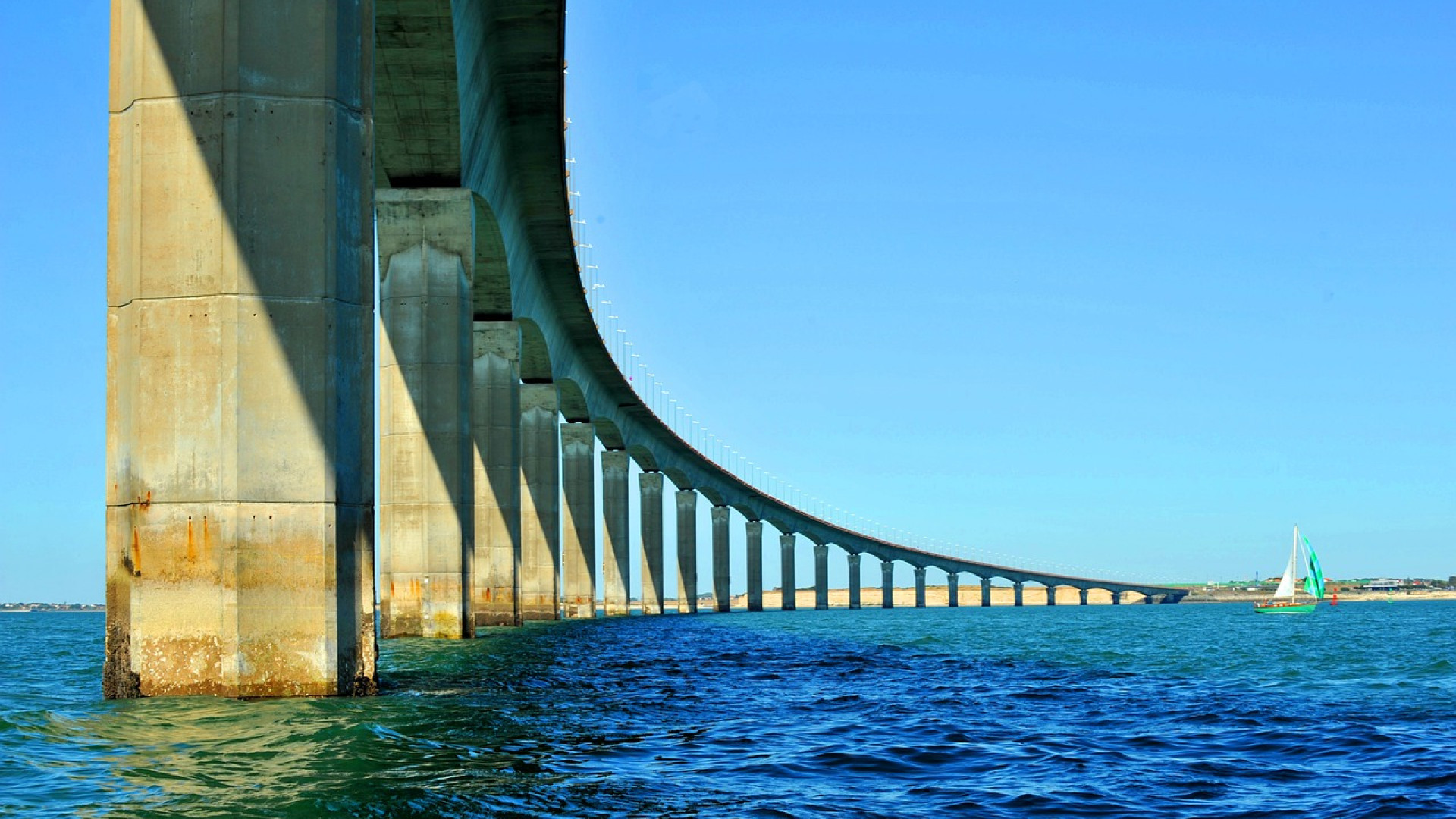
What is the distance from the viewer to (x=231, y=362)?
Answer: 14719mm

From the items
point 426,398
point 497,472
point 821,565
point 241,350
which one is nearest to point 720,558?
point 821,565

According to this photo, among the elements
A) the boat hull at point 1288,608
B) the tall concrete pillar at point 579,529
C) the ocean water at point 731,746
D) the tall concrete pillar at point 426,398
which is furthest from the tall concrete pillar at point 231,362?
the boat hull at point 1288,608

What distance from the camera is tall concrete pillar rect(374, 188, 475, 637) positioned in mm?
31781

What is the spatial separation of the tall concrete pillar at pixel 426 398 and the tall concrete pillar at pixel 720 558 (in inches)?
2967

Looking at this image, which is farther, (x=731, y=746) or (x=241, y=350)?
(x=241, y=350)

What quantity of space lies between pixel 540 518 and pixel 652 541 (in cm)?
3565

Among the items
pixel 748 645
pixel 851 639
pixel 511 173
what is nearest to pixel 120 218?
pixel 511 173

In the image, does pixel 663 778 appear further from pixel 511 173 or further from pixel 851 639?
pixel 851 639

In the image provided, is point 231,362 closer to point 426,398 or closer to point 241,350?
point 241,350

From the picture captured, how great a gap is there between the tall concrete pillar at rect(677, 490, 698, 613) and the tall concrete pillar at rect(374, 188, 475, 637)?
64.2 meters

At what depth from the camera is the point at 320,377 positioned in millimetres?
14977

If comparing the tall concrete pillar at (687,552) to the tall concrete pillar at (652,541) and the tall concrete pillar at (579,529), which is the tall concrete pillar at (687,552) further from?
the tall concrete pillar at (579,529)

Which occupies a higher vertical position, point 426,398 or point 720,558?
point 426,398

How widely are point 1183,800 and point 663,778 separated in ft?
12.9
